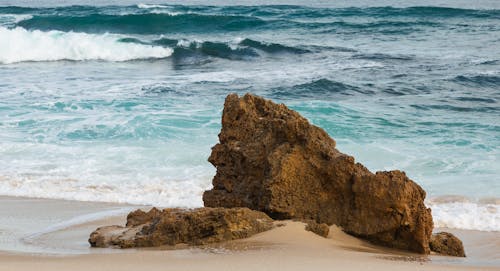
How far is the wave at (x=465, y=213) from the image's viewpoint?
20.7 feet

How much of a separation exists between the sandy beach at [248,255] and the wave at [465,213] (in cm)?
86

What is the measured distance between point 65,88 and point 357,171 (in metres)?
12.6

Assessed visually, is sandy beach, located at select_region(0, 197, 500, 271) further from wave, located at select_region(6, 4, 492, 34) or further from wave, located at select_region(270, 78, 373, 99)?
wave, located at select_region(6, 4, 492, 34)

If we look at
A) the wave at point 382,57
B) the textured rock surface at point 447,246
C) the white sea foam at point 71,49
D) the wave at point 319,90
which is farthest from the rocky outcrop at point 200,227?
the white sea foam at point 71,49

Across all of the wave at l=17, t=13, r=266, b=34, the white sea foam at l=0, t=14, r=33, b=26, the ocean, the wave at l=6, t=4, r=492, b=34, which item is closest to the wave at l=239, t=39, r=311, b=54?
the ocean

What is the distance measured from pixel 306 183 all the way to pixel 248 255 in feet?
3.05

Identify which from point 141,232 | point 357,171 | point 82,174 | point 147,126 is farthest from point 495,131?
point 141,232

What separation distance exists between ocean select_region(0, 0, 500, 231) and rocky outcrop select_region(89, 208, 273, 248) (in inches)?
103

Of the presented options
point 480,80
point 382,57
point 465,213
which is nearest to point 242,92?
point 480,80

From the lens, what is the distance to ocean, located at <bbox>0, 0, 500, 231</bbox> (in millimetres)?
8258

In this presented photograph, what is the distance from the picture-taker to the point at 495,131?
1102 centimetres

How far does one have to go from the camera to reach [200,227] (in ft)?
14.1

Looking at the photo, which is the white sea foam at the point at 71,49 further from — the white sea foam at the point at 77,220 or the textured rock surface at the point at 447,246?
the textured rock surface at the point at 447,246

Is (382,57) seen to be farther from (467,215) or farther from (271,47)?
(467,215)
